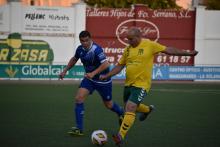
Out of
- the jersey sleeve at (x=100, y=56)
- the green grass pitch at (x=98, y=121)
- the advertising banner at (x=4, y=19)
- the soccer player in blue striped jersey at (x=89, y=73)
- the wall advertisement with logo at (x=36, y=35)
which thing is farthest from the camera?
the advertising banner at (x=4, y=19)

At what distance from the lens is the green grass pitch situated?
10781 millimetres

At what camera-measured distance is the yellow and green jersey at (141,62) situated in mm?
10422

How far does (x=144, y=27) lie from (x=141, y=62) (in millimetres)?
21508

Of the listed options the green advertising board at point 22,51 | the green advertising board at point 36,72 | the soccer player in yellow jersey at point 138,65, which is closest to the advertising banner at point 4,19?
the green advertising board at point 22,51

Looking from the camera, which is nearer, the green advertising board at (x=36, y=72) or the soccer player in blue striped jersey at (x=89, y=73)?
the soccer player in blue striped jersey at (x=89, y=73)

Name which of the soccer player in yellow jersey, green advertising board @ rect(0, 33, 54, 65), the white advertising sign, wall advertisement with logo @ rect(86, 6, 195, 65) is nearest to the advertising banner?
green advertising board @ rect(0, 33, 54, 65)

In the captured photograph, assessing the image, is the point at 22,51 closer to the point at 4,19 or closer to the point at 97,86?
the point at 4,19

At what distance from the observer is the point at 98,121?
1376cm

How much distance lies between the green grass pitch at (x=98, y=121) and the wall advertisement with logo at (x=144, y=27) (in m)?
9.63

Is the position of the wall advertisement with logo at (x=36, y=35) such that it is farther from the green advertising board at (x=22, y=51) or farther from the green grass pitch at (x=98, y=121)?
the green grass pitch at (x=98, y=121)

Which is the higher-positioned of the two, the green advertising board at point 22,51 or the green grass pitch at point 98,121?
the green advertising board at point 22,51

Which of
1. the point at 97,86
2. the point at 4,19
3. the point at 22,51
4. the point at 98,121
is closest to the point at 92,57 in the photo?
the point at 97,86

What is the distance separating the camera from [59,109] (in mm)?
16125

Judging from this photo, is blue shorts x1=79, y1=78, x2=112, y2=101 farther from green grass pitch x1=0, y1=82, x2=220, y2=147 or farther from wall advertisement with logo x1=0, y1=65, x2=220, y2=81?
wall advertisement with logo x1=0, y1=65, x2=220, y2=81
